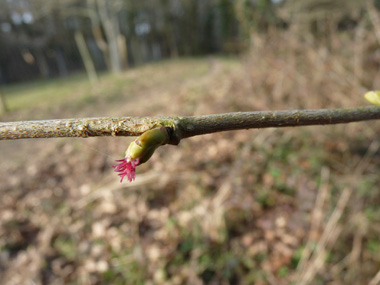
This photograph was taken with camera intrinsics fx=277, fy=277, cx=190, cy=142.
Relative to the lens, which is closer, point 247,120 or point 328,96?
point 247,120

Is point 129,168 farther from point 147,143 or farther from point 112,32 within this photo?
point 112,32

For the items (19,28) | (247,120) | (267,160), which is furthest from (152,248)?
(19,28)

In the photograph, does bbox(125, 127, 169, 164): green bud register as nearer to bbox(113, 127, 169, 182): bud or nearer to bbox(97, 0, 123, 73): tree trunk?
bbox(113, 127, 169, 182): bud

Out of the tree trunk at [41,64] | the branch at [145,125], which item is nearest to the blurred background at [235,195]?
the branch at [145,125]

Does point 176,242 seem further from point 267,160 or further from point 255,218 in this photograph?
point 267,160

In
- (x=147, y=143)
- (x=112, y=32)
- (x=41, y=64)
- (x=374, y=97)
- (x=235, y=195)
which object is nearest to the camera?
(x=147, y=143)

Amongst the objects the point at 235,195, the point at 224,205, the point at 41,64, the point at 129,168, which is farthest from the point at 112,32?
the point at 129,168
